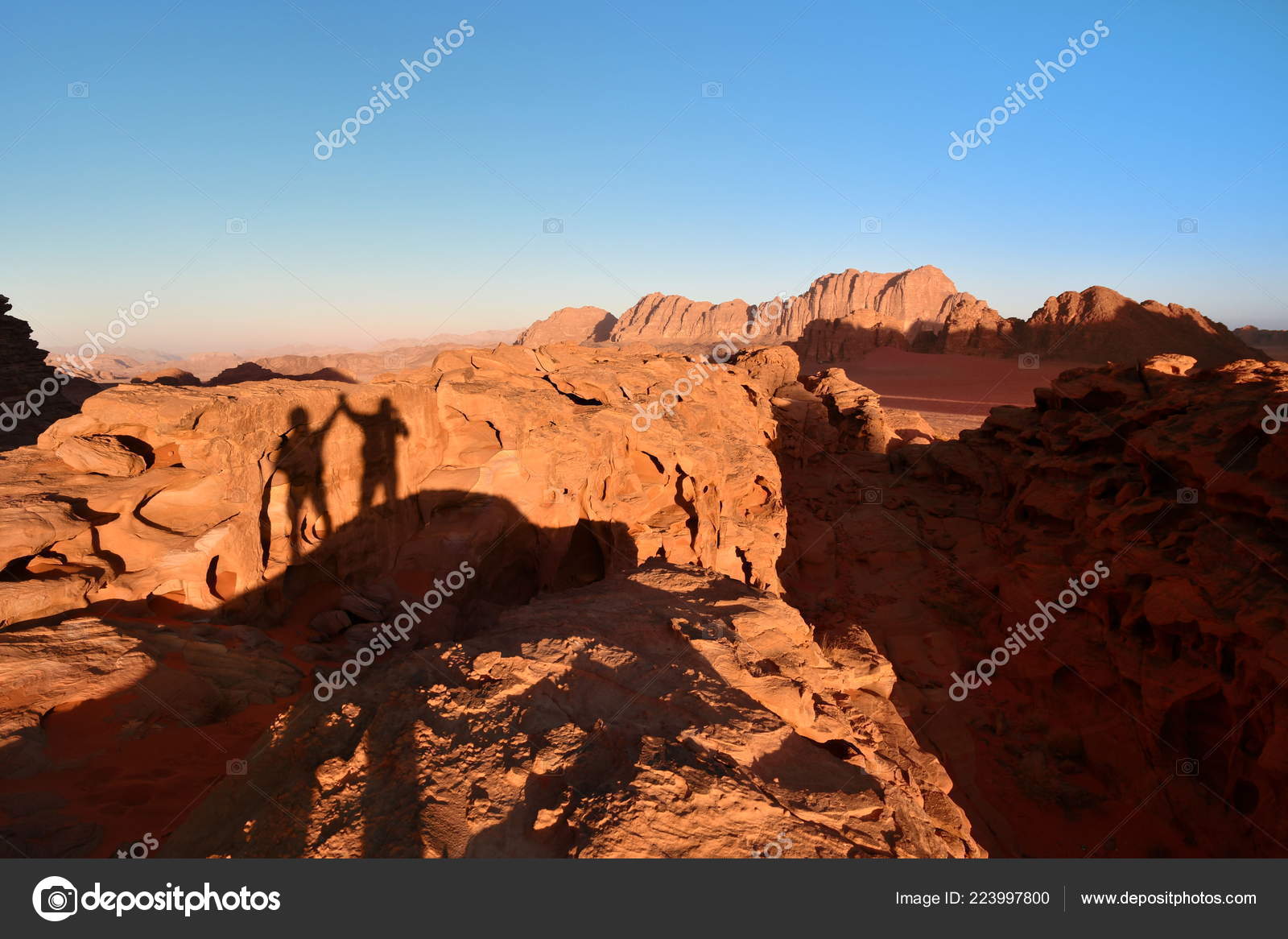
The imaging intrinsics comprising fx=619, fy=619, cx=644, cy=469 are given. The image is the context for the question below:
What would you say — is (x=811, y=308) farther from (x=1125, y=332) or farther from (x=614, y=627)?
(x=614, y=627)

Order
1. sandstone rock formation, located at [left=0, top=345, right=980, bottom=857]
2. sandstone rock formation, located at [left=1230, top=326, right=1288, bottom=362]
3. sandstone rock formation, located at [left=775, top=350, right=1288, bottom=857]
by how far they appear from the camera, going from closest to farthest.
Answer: sandstone rock formation, located at [left=0, top=345, right=980, bottom=857] < sandstone rock formation, located at [left=775, top=350, right=1288, bottom=857] < sandstone rock formation, located at [left=1230, top=326, right=1288, bottom=362]

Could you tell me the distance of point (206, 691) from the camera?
17.4ft

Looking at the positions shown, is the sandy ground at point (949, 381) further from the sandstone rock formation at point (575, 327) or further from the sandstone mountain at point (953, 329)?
the sandstone rock formation at point (575, 327)

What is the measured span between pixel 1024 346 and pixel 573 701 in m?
46.9

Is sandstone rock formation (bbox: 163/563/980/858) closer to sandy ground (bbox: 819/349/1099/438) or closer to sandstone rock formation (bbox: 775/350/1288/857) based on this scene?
A: sandstone rock formation (bbox: 775/350/1288/857)

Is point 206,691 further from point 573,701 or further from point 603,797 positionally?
point 603,797

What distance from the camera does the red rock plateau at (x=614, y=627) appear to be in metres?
3.61

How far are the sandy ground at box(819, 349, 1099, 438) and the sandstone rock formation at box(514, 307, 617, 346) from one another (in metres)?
48.2

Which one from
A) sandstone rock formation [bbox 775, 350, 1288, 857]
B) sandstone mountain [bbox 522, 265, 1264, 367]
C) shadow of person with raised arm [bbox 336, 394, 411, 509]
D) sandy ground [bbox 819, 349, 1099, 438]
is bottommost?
sandstone rock formation [bbox 775, 350, 1288, 857]

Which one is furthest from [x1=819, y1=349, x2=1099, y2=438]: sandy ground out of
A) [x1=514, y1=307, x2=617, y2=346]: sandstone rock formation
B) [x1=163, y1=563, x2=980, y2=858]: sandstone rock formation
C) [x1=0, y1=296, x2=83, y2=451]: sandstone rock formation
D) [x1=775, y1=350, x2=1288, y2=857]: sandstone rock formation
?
[x1=514, y1=307, x2=617, y2=346]: sandstone rock formation

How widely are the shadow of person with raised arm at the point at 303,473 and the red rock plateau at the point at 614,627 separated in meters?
0.04

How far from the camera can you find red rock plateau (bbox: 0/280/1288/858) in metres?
3.61
